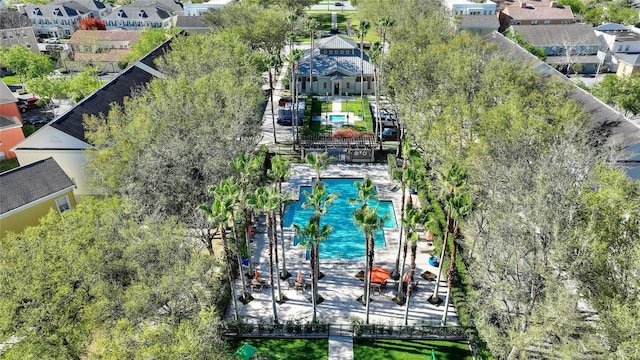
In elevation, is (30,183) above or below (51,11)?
below

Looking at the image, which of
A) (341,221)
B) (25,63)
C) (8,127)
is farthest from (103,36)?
(341,221)

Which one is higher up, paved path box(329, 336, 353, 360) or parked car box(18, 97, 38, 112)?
parked car box(18, 97, 38, 112)

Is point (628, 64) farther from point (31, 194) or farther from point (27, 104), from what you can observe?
point (27, 104)

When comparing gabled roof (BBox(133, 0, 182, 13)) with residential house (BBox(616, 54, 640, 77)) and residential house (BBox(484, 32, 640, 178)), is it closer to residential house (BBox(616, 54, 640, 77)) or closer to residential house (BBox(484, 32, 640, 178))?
residential house (BBox(484, 32, 640, 178))

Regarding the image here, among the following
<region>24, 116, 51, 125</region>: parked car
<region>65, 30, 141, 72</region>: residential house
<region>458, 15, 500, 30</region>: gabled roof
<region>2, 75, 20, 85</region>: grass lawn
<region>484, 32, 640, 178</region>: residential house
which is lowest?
<region>24, 116, 51, 125</region>: parked car

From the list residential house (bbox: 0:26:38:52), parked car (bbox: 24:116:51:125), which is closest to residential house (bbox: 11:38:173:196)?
parked car (bbox: 24:116:51:125)

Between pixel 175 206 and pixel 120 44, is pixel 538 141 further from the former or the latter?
pixel 120 44

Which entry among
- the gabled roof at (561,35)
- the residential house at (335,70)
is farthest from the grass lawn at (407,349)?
the gabled roof at (561,35)
